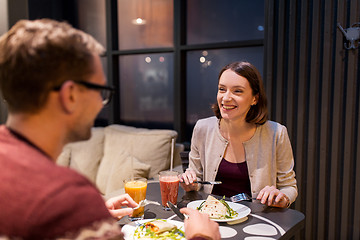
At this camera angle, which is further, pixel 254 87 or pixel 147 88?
pixel 147 88

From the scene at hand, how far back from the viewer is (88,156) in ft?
11.2

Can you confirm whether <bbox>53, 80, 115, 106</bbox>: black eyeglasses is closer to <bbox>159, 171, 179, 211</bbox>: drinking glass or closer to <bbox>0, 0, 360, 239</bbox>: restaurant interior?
<bbox>159, 171, 179, 211</bbox>: drinking glass

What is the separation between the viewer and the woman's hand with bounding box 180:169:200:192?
169cm

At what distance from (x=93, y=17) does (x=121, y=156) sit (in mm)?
1998

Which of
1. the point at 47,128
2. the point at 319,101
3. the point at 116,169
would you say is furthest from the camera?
the point at 116,169

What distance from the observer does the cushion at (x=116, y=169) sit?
291cm

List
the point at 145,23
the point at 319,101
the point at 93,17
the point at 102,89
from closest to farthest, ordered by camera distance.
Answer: the point at 102,89
the point at 319,101
the point at 145,23
the point at 93,17

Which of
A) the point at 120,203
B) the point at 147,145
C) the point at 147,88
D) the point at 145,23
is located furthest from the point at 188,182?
the point at 145,23

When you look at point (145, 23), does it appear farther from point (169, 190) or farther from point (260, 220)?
point (260, 220)

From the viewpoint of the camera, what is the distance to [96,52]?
0.82 m

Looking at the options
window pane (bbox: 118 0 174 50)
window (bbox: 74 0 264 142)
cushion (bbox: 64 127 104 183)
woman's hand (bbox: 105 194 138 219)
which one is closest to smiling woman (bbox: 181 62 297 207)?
woman's hand (bbox: 105 194 138 219)

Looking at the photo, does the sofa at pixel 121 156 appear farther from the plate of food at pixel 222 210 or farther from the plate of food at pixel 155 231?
the plate of food at pixel 155 231

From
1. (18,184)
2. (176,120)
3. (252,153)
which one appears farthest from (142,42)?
(18,184)

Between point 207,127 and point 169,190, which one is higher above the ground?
point 207,127
